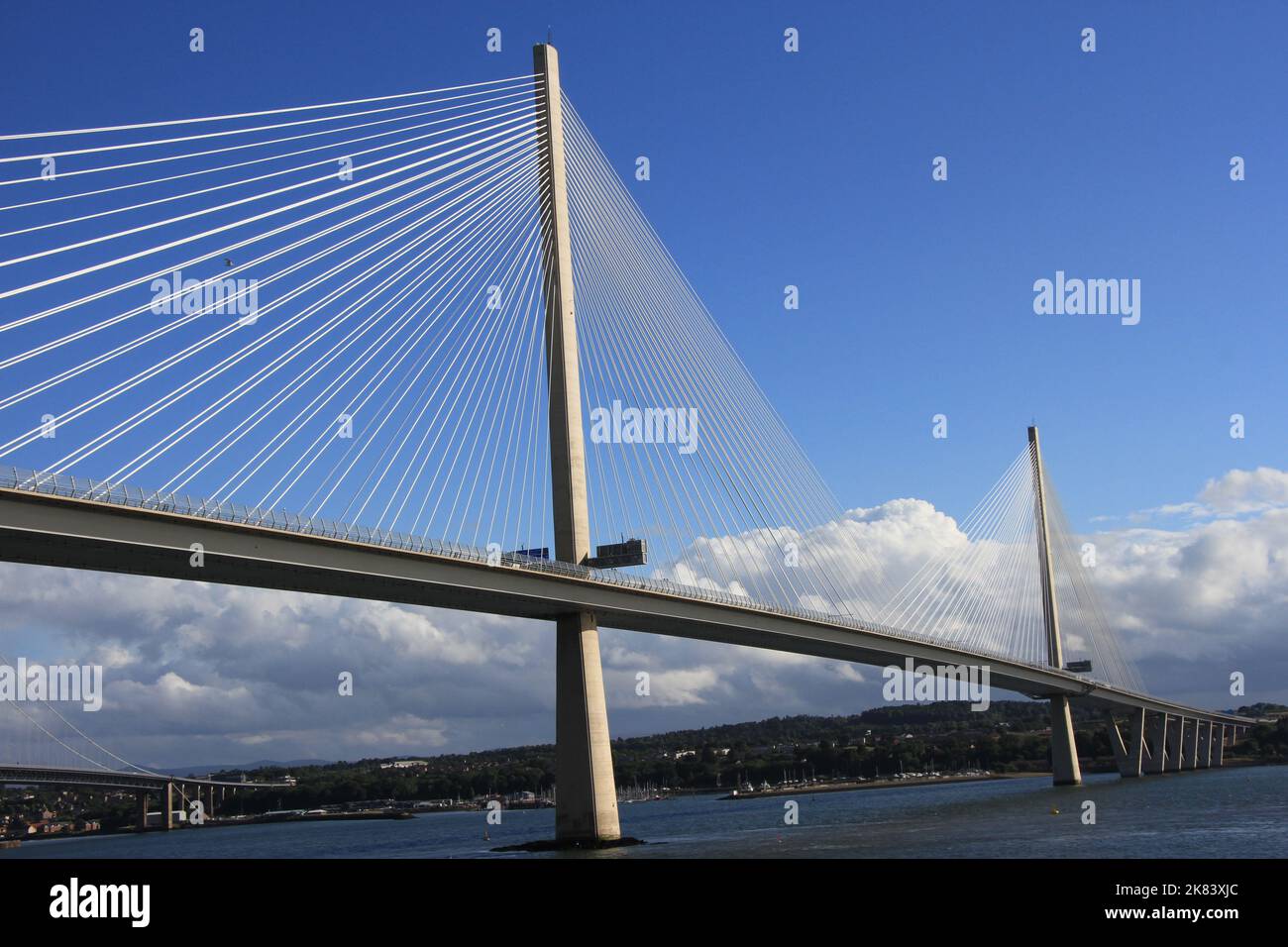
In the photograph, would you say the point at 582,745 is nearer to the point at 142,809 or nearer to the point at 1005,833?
the point at 1005,833

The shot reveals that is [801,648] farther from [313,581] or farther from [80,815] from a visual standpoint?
[80,815]

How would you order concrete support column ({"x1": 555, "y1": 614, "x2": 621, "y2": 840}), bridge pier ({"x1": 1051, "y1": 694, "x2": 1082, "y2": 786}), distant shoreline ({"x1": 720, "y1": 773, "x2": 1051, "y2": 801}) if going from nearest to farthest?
concrete support column ({"x1": 555, "y1": 614, "x2": 621, "y2": 840}), bridge pier ({"x1": 1051, "y1": 694, "x2": 1082, "y2": 786}), distant shoreline ({"x1": 720, "y1": 773, "x2": 1051, "y2": 801})

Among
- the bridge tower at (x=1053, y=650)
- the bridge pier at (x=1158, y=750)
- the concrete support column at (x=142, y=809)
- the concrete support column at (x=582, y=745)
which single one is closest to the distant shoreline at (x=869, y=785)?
the bridge pier at (x=1158, y=750)

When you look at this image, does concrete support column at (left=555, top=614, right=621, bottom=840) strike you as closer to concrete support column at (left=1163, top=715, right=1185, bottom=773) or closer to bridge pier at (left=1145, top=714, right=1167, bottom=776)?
bridge pier at (left=1145, top=714, right=1167, bottom=776)

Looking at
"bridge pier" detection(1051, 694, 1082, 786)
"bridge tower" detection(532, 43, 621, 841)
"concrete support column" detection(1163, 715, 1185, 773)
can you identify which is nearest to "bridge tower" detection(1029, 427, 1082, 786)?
"bridge pier" detection(1051, 694, 1082, 786)

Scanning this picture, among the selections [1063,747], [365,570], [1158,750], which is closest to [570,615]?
[365,570]
